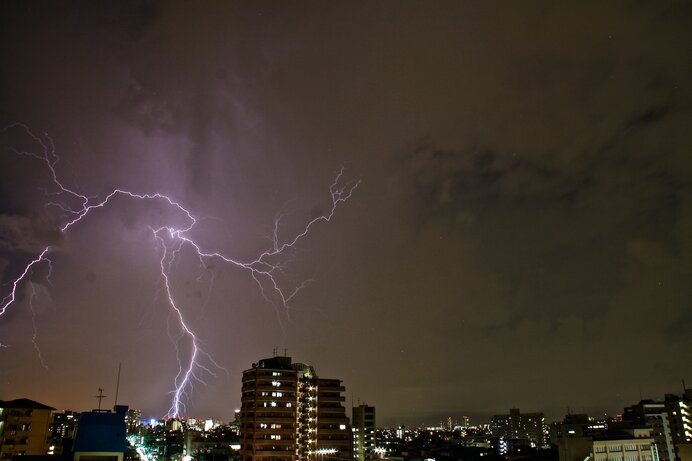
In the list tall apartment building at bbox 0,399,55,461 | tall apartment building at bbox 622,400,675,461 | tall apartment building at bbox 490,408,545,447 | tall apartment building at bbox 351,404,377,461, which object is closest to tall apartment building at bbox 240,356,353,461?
tall apartment building at bbox 0,399,55,461

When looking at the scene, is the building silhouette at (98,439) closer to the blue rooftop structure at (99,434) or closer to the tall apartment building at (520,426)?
the blue rooftop structure at (99,434)

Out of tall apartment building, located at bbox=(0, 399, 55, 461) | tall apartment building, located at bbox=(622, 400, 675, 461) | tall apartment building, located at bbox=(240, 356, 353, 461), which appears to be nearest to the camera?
tall apartment building, located at bbox=(0, 399, 55, 461)

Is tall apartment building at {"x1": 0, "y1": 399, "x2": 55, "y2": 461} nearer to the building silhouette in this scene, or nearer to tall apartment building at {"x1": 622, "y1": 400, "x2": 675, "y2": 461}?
the building silhouette

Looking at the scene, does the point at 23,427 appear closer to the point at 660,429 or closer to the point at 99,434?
the point at 99,434

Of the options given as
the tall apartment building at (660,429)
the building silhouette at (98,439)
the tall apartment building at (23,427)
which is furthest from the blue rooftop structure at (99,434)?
the tall apartment building at (660,429)

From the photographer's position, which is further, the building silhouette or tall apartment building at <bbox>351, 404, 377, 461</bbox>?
tall apartment building at <bbox>351, 404, 377, 461</bbox>

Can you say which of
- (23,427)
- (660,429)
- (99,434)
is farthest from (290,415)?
(660,429)
